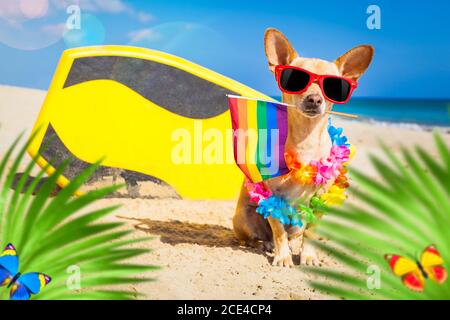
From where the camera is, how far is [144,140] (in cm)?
379

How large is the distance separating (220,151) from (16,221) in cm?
242

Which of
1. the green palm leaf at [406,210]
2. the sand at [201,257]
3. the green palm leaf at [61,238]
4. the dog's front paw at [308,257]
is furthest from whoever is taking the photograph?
the dog's front paw at [308,257]

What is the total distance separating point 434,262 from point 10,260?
1122 mm

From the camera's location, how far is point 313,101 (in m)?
2.40

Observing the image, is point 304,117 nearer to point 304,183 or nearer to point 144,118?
point 304,183

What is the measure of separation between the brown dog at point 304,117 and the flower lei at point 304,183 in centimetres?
3

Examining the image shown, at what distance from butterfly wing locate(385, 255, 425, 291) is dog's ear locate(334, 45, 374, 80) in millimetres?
1396

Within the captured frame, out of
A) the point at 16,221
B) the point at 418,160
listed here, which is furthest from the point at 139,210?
the point at 418,160

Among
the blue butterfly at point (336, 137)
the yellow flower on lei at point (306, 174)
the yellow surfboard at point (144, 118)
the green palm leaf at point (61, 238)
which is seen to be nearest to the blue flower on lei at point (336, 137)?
the blue butterfly at point (336, 137)

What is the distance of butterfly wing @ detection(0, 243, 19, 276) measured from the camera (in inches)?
58.0

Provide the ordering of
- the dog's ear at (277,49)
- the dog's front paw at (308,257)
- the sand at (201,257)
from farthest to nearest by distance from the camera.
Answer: the dog's front paw at (308,257), the dog's ear at (277,49), the sand at (201,257)

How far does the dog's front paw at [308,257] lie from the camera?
8.74ft

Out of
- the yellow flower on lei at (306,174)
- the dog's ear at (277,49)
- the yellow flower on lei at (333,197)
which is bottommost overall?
the yellow flower on lei at (333,197)

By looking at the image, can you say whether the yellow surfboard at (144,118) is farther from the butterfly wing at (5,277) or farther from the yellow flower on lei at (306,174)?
the butterfly wing at (5,277)
